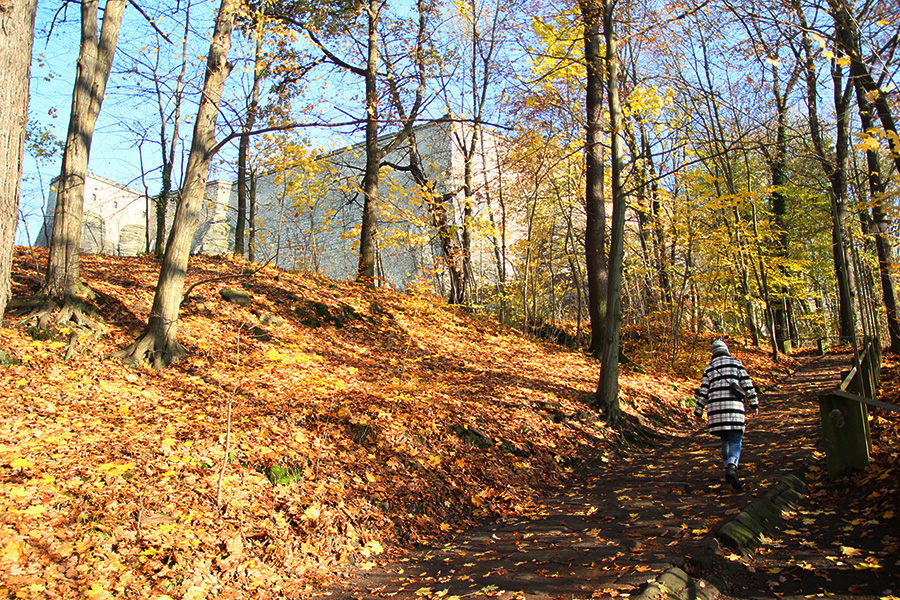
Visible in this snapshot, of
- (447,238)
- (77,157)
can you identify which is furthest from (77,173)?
(447,238)

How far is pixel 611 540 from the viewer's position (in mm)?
4957

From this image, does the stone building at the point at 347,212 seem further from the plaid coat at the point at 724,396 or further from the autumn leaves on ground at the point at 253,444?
the plaid coat at the point at 724,396

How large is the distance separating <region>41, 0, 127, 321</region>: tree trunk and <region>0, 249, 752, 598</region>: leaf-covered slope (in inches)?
29.3

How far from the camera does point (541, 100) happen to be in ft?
33.8

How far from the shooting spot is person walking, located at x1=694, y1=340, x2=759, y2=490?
6.35 meters

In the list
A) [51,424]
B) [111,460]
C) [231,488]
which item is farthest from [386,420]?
[51,424]

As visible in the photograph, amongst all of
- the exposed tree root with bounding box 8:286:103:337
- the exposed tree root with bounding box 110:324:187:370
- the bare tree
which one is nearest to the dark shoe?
the exposed tree root with bounding box 110:324:187:370

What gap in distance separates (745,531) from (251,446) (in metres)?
4.77

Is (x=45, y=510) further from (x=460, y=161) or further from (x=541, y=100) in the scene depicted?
(x=460, y=161)

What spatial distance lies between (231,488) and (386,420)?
8.04ft

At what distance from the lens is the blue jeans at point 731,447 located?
6254 millimetres

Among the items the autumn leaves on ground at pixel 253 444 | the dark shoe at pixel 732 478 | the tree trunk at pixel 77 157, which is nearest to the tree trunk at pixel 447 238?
the autumn leaves on ground at pixel 253 444

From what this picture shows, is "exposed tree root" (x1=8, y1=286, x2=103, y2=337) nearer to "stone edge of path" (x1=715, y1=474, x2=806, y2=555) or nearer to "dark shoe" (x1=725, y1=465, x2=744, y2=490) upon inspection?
"stone edge of path" (x1=715, y1=474, x2=806, y2=555)

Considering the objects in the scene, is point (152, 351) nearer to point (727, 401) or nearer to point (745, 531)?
point (745, 531)
